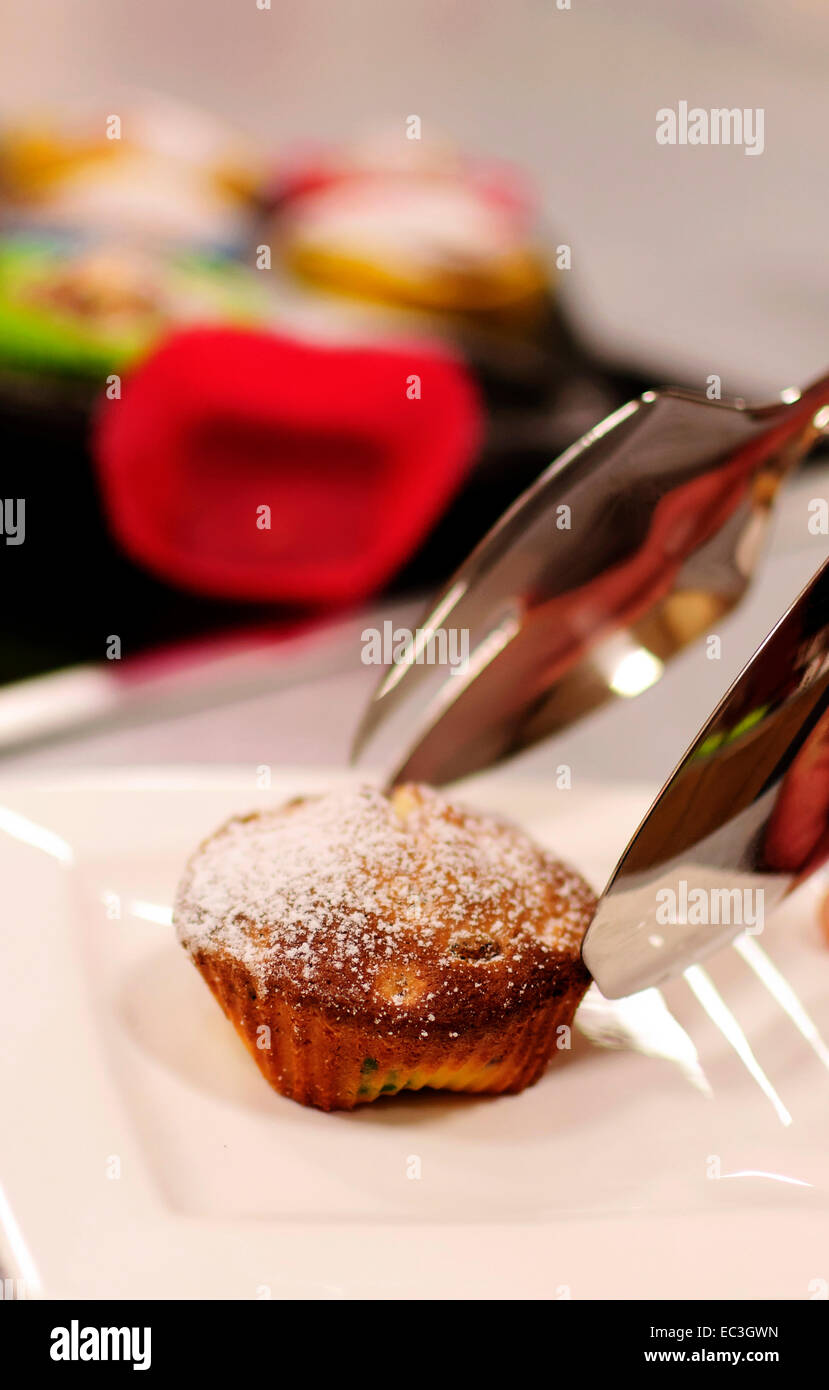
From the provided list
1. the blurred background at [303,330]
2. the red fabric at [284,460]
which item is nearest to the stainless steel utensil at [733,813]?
the blurred background at [303,330]

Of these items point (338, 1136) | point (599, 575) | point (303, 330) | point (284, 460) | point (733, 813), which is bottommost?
point (338, 1136)

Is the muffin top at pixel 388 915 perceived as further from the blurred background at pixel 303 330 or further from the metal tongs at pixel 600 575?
the blurred background at pixel 303 330

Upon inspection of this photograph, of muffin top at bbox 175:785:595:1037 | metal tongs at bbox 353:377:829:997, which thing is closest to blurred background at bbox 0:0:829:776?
metal tongs at bbox 353:377:829:997

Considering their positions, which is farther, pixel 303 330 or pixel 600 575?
A: pixel 303 330

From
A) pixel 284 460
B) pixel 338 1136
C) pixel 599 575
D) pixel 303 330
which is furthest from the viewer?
pixel 303 330

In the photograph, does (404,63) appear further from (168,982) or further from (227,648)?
(168,982)

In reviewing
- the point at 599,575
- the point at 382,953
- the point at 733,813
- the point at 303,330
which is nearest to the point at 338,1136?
the point at 382,953

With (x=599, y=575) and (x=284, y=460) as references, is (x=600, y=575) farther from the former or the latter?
(x=284, y=460)

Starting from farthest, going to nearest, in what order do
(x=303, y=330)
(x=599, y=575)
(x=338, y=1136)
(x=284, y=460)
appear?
(x=303, y=330) < (x=284, y=460) < (x=599, y=575) < (x=338, y=1136)
